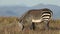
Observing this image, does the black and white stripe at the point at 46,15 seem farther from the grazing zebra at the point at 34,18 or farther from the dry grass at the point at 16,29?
the dry grass at the point at 16,29

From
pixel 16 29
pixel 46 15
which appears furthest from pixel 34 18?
pixel 16 29

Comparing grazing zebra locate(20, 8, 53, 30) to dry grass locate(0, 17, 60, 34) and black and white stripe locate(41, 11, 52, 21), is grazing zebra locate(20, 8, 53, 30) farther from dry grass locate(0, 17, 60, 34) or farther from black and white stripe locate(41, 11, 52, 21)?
dry grass locate(0, 17, 60, 34)

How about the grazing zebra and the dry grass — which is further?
the grazing zebra

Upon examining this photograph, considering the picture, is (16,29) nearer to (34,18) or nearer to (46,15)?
(34,18)

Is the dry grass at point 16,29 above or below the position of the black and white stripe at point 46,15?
below

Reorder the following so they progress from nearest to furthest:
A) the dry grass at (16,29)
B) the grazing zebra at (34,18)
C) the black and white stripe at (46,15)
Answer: the dry grass at (16,29) < the black and white stripe at (46,15) < the grazing zebra at (34,18)

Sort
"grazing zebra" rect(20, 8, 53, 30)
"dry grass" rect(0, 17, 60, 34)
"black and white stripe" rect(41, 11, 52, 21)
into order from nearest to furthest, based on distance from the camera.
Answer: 1. "dry grass" rect(0, 17, 60, 34)
2. "black and white stripe" rect(41, 11, 52, 21)
3. "grazing zebra" rect(20, 8, 53, 30)

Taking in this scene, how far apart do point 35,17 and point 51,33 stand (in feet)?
15.9

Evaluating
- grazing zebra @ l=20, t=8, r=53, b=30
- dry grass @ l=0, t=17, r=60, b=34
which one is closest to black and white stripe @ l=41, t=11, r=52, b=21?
grazing zebra @ l=20, t=8, r=53, b=30

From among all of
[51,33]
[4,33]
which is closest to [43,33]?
[51,33]

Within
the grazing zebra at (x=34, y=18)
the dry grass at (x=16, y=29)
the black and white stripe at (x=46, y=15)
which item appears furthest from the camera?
the grazing zebra at (x=34, y=18)

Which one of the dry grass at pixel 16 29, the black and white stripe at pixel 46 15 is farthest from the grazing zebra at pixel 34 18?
the dry grass at pixel 16 29

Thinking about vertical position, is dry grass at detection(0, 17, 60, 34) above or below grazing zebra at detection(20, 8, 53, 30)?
below

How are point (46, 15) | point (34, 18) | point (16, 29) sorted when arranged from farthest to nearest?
point (34, 18), point (46, 15), point (16, 29)
